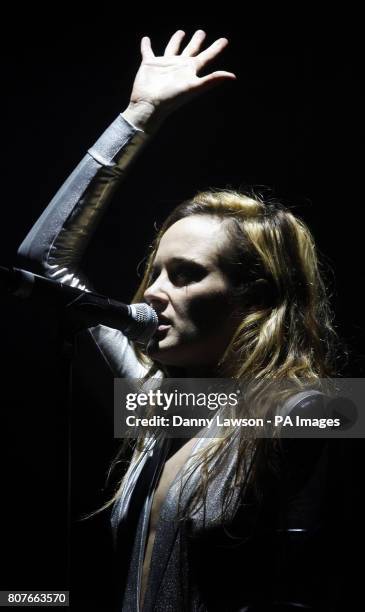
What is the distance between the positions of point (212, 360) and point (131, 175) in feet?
2.64

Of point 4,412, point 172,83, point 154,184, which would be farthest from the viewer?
point 154,184

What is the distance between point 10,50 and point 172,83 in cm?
67

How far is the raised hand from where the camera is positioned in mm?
1395

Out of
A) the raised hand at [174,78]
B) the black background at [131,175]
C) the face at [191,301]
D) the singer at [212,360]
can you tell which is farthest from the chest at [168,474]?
the raised hand at [174,78]

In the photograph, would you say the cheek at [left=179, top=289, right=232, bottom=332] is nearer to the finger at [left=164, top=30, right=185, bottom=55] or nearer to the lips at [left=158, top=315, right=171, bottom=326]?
the lips at [left=158, top=315, right=171, bottom=326]

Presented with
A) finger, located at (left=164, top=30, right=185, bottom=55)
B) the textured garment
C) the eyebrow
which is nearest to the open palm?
finger, located at (left=164, top=30, right=185, bottom=55)

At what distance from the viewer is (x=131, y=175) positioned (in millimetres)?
1896

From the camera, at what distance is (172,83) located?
1.43m

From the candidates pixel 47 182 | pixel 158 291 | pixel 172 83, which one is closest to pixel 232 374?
pixel 158 291

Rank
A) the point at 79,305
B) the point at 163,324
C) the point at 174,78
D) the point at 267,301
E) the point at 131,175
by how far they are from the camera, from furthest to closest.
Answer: the point at 131,175, the point at 174,78, the point at 267,301, the point at 163,324, the point at 79,305

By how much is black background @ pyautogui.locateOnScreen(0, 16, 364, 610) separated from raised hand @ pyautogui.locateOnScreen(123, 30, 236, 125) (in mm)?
383

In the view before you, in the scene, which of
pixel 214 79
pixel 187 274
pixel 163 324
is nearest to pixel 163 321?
pixel 163 324

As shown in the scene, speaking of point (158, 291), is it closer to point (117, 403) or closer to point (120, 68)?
point (117, 403)

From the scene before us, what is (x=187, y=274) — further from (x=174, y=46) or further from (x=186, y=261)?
(x=174, y=46)
